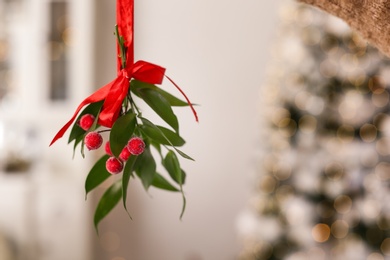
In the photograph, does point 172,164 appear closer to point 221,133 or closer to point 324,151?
point 324,151

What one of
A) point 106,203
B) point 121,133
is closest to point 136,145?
point 121,133

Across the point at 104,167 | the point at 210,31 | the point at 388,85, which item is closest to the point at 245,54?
the point at 210,31

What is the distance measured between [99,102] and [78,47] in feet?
9.40

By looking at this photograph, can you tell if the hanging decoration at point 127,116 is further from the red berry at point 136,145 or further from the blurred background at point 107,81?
the blurred background at point 107,81

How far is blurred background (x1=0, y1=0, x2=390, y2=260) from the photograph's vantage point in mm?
2670

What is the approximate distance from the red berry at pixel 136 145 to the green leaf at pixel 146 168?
0.15 feet

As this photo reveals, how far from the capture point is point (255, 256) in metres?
2.91

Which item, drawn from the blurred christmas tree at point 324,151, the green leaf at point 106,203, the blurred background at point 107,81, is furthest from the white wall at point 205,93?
the green leaf at point 106,203

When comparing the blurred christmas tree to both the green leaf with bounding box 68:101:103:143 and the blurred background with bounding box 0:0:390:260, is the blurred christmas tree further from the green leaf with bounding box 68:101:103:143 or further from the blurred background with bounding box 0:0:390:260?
the green leaf with bounding box 68:101:103:143

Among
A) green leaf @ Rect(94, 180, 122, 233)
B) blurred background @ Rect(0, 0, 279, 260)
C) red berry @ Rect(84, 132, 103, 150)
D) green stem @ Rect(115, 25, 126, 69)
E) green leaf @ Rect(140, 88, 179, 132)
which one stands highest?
green stem @ Rect(115, 25, 126, 69)

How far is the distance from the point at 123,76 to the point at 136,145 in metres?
0.08

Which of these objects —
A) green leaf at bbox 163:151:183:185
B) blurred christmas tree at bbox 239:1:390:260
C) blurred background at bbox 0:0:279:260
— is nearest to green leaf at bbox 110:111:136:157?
green leaf at bbox 163:151:183:185

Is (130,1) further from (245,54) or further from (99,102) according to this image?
(245,54)

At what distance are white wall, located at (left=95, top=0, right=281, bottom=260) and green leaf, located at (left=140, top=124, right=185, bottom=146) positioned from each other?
3.01 meters
